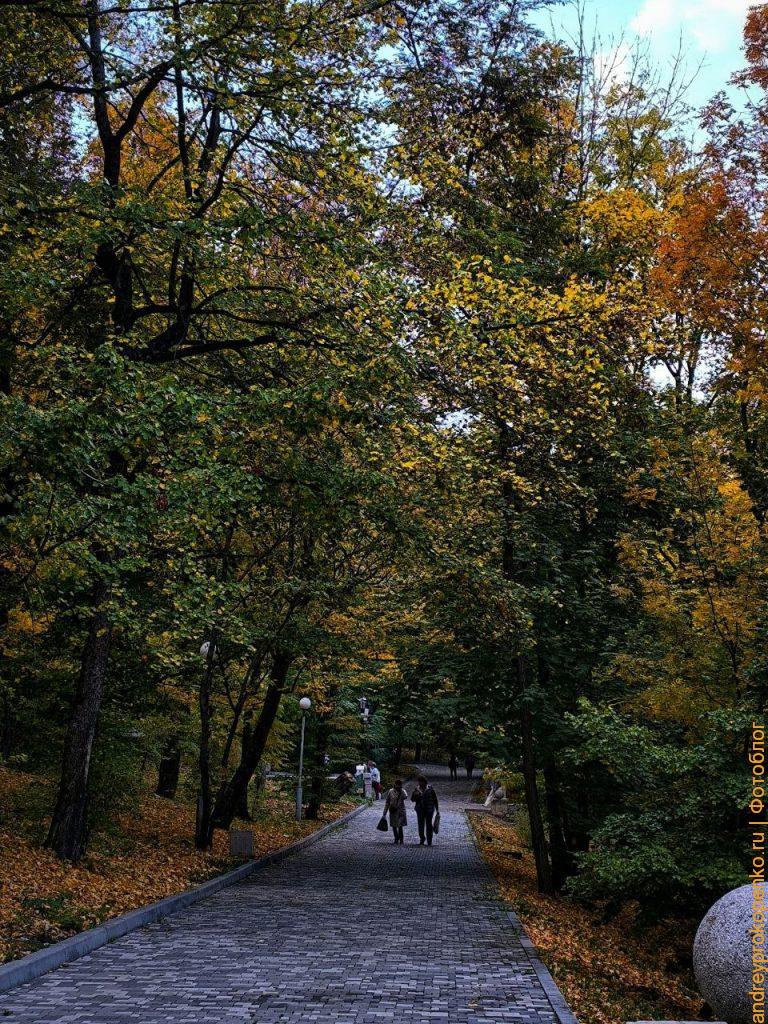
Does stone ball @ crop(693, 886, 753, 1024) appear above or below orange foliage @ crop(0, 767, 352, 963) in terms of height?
above

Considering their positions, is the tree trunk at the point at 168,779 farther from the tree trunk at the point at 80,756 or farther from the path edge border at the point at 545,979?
the path edge border at the point at 545,979

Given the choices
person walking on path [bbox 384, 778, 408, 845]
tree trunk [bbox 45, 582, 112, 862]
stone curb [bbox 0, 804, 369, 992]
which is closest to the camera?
stone curb [bbox 0, 804, 369, 992]

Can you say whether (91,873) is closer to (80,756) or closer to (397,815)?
(80,756)

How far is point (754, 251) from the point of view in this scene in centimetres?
1155

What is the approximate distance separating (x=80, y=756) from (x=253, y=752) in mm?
7311

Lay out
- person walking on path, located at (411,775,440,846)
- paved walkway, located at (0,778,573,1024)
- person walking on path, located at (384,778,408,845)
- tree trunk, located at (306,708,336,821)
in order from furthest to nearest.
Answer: tree trunk, located at (306,708,336,821) → person walking on path, located at (384,778,408,845) → person walking on path, located at (411,775,440,846) → paved walkway, located at (0,778,573,1024)

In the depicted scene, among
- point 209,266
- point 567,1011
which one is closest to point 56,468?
point 209,266

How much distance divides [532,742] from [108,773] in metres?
7.11

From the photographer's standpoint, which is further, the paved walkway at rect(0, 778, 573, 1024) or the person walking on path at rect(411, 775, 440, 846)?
the person walking on path at rect(411, 775, 440, 846)

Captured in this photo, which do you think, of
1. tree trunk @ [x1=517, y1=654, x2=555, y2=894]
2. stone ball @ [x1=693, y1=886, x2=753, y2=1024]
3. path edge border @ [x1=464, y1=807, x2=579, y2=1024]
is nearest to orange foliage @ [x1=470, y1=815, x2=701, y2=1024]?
path edge border @ [x1=464, y1=807, x2=579, y2=1024]

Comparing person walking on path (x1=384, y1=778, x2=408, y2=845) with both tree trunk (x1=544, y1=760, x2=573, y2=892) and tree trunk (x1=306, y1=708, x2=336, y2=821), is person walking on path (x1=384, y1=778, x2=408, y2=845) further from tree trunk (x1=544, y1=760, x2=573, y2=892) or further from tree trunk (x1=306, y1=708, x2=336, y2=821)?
tree trunk (x1=544, y1=760, x2=573, y2=892)

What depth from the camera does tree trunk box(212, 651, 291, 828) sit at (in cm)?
1984

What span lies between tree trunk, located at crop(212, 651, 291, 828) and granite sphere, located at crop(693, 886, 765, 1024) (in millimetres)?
13892

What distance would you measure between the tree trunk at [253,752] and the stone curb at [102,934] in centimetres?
318
